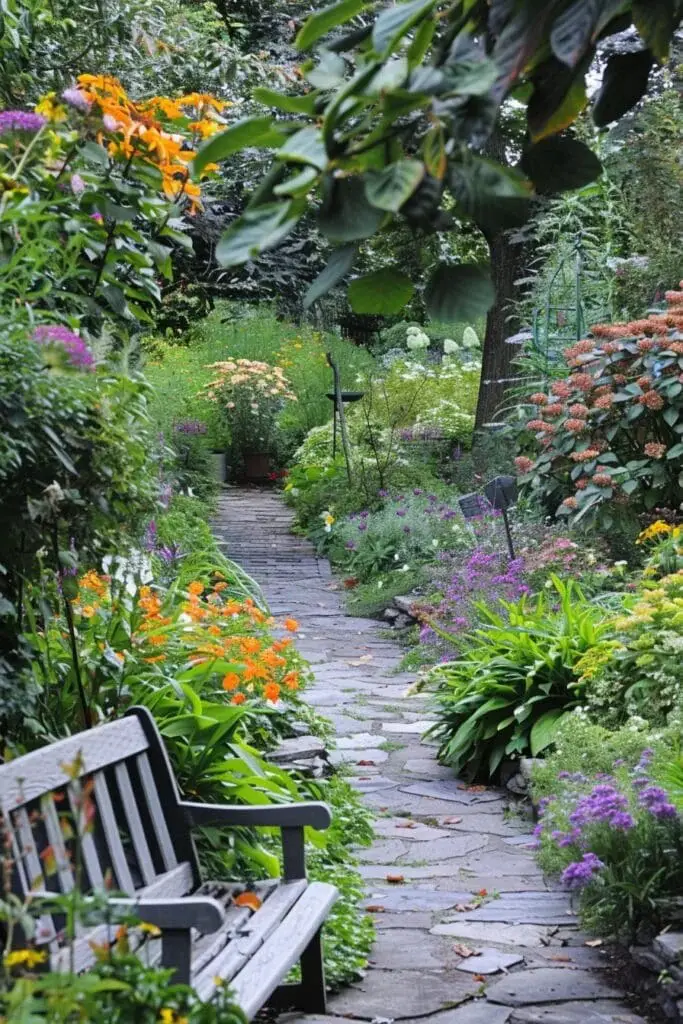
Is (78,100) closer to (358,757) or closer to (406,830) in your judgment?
(406,830)

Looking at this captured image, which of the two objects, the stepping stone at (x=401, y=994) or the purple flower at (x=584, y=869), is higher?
the purple flower at (x=584, y=869)

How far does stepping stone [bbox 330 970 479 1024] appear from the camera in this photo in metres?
3.39

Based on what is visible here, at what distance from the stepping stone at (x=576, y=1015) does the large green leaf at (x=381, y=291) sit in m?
2.56

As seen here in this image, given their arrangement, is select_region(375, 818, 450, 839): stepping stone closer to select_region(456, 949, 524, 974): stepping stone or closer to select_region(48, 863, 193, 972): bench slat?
select_region(456, 949, 524, 974): stepping stone

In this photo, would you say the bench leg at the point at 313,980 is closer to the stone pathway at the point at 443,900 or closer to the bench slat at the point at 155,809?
the stone pathway at the point at 443,900

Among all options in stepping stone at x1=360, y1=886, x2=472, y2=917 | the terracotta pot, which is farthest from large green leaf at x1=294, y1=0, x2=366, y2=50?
the terracotta pot

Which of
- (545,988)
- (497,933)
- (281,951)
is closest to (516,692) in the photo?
(497,933)

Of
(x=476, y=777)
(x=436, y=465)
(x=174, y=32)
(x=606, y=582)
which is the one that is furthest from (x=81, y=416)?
(x=436, y=465)

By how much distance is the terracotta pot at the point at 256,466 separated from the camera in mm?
16969

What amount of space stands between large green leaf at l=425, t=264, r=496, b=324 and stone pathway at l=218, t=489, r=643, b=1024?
258 cm

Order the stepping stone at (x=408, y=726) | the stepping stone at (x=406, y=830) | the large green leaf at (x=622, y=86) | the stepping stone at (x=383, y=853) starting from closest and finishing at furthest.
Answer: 1. the large green leaf at (x=622, y=86)
2. the stepping stone at (x=383, y=853)
3. the stepping stone at (x=406, y=830)
4. the stepping stone at (x=408, y=726)

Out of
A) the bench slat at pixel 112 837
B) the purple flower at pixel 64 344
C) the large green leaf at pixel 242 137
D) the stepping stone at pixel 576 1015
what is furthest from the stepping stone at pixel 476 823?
the large green leaf at pixel 242 137

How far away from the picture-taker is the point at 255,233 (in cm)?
113

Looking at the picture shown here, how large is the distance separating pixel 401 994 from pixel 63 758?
4.28ft
